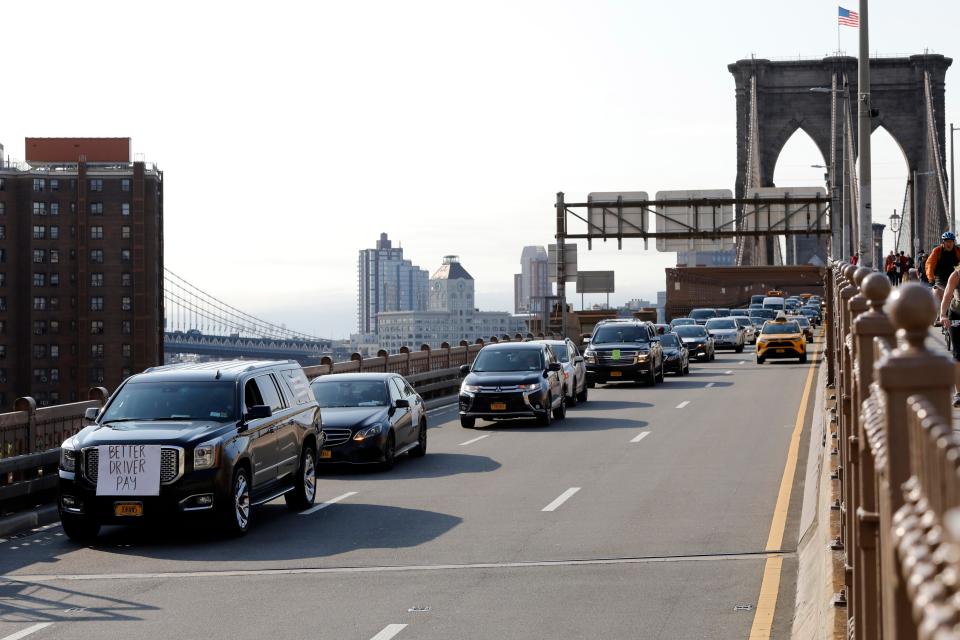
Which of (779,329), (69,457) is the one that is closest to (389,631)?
(69,457)

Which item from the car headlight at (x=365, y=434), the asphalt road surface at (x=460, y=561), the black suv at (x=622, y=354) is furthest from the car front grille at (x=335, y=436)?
the black suv at (x=622, y=354)

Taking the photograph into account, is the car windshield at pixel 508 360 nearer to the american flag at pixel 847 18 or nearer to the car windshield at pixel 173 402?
the car windshield at pixel 173 402

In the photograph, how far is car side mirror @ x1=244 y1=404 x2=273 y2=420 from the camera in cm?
1470

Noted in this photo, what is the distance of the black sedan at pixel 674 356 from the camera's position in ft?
143

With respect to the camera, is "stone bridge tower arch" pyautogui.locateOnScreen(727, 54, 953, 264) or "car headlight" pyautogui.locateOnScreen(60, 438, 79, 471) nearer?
"car headlight" pyautogui.locateOnScreen(60, 438, 79, 471)

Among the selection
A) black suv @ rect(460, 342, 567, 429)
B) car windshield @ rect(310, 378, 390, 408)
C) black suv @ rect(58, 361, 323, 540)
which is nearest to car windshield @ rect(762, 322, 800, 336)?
black suv @ rect(460, 342, 567, 429)

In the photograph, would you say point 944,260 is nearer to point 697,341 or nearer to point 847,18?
point 847,18

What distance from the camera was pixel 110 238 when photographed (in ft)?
521

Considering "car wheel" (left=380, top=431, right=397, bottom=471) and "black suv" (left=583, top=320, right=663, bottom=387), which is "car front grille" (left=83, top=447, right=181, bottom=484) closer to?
"car wheel" (left=380, top=431, right=397, bottom=471)

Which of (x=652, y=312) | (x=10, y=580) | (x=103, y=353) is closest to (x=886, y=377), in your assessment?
(x=10, y=580)

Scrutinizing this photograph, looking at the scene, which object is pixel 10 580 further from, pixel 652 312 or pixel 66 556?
pixel 652 312

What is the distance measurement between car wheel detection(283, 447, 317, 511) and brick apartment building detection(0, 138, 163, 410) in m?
143

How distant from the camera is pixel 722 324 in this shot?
6203 cm

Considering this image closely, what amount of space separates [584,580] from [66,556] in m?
5.47
